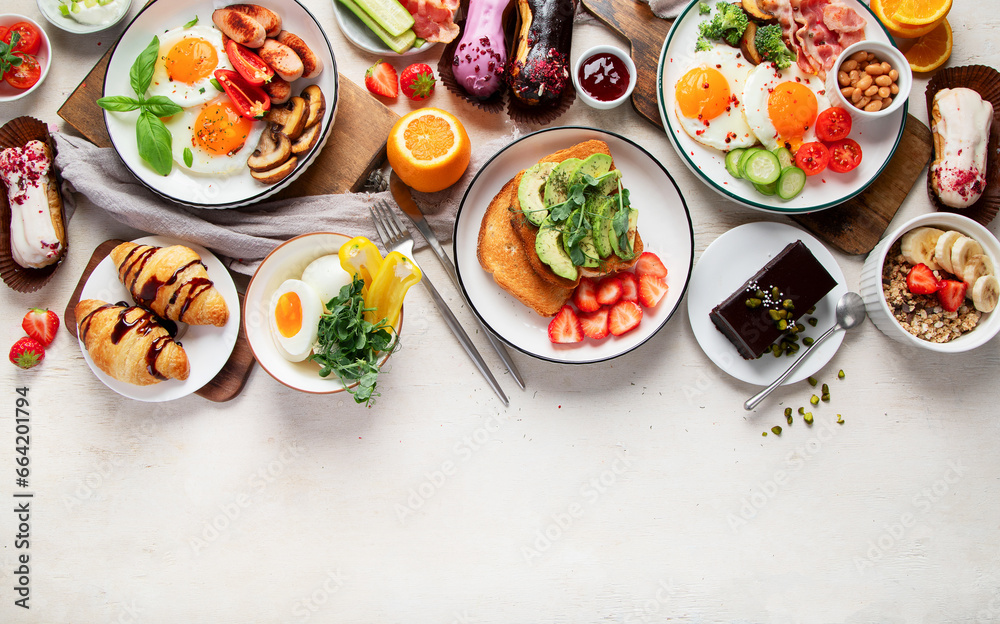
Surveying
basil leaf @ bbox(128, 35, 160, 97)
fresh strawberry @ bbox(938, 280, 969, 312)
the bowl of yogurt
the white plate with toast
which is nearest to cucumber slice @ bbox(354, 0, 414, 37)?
the white plate with toast

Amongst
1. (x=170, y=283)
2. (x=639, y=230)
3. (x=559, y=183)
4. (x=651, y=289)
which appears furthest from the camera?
(x=639, y=230)

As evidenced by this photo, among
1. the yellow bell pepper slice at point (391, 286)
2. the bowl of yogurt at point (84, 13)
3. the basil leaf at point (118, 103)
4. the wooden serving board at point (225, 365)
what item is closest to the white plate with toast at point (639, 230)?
the yellow bell pepper slice at point (391, 286)

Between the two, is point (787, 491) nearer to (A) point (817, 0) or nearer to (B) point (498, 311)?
(B) point (498, 311)

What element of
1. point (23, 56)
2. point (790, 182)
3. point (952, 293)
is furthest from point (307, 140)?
point (952, 293)

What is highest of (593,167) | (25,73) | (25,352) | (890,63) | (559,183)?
(890,63)

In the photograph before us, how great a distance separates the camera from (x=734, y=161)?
2.96 metres

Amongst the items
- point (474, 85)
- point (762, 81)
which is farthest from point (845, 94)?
point (474, 85)

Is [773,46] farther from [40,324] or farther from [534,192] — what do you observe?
[40,324]

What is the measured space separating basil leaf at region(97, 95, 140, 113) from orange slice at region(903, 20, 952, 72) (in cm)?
440

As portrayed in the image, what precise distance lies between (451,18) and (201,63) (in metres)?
1.42

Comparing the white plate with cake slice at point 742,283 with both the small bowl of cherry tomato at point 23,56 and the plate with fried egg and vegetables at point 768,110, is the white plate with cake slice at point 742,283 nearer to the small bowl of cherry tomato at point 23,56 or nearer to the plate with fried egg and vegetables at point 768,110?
the plate with fried egg and vegetables at point 768,110

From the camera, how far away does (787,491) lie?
10.3ft

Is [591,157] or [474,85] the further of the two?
[474,85]

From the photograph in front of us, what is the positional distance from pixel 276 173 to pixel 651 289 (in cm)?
213
